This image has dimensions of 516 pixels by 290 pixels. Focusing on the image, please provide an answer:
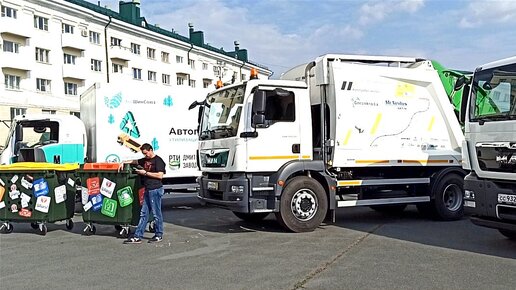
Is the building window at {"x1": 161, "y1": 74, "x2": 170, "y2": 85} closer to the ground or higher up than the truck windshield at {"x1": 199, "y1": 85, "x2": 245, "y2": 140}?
higher up

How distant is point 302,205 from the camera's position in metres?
9.47

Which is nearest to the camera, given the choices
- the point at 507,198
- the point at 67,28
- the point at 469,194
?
the point at 507,198

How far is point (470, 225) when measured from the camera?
10461 millimetres

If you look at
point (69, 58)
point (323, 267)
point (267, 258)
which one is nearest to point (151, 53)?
point (69, 58)

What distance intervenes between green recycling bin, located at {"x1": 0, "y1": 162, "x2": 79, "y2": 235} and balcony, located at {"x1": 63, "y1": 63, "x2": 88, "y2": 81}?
3753 cm

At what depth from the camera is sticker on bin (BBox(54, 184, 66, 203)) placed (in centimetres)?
986

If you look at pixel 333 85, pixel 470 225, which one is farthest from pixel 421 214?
pixel 333 85

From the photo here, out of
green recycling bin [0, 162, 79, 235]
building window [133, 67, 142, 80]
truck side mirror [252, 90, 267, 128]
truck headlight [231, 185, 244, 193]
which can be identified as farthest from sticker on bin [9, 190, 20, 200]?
building window [133, 67, 142, 80]

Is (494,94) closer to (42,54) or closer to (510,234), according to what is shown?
(510,234)

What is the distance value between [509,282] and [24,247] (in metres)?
7.47

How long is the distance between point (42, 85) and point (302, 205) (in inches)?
1544

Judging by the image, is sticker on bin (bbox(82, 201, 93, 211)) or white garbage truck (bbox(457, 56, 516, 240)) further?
sticker on bin (bbox(82, 201, 93, 211))

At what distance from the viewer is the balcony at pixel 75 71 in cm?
4506

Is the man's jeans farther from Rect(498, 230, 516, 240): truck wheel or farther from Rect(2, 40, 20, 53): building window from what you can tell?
Rect(2, 40, 20, 53): building window
